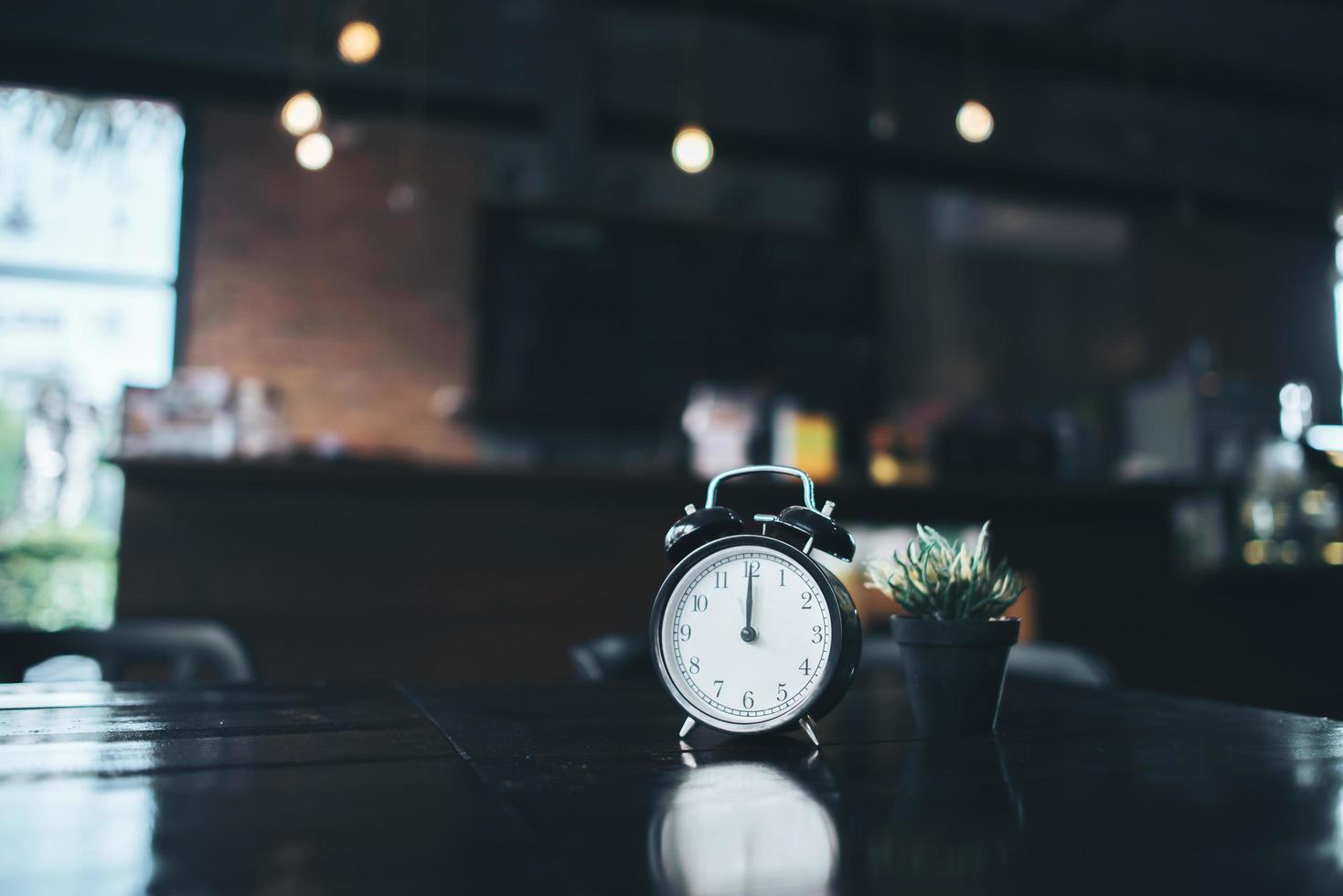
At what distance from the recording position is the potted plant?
953 mm

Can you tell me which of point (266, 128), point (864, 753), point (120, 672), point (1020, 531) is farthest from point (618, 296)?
point (864, 753)

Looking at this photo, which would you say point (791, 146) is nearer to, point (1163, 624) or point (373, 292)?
point (373, 292)

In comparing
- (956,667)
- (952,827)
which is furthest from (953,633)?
(952,827)

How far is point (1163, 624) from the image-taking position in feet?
12.1

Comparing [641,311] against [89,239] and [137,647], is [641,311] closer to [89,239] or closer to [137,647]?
[89,239]

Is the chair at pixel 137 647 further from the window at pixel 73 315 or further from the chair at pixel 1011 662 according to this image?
the window at pixel 73 315

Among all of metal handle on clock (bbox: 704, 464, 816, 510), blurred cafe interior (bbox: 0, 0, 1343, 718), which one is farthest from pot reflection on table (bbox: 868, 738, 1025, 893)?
blurred cafe interior (bbox: 0, 0, 1343, 718)

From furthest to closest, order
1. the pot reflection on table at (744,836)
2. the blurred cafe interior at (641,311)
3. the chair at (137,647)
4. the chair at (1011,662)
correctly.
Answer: the blurred cafe interior at (641,311) → the chair at (1011,662) → the chair at (137,647) → the pot reflection on table at (744,836)

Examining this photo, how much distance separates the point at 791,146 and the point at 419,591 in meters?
3.71

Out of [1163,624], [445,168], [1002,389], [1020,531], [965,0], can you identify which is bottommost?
[1163,624]

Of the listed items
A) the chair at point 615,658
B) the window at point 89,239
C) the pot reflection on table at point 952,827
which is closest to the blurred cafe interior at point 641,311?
the window at point 89,239

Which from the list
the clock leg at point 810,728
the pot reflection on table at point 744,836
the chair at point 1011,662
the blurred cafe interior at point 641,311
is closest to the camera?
the pot reflection on table at point 744,836

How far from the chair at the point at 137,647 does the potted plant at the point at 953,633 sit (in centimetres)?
107

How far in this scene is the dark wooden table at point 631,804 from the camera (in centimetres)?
52
